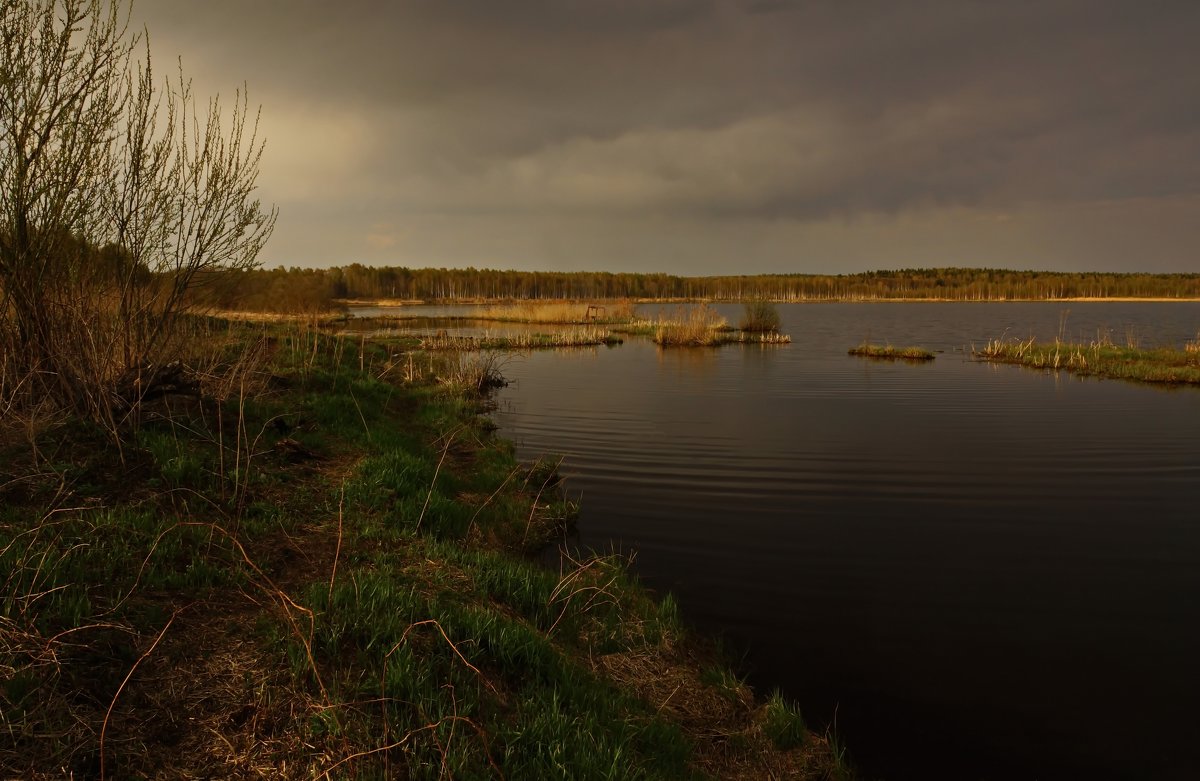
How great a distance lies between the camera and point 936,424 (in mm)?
15672

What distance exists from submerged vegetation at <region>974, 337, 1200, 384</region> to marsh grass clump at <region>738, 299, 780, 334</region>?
52.1 feet

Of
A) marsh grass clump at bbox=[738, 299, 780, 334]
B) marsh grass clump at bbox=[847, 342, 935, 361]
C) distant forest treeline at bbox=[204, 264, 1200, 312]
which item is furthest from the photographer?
distant forest treeline at bbox=[204, 264, 1200, 312]

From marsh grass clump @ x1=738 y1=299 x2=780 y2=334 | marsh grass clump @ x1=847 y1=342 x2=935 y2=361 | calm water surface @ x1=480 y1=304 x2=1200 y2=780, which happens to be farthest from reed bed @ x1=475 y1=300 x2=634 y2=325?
calm water surface @ x1=480 y1=304 x2=1200 y2=780

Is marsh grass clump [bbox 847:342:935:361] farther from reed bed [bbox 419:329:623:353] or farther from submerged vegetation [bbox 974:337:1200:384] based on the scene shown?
reed bed [bbox 419:329:623:353]

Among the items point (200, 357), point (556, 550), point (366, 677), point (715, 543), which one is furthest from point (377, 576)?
point (200, 357)

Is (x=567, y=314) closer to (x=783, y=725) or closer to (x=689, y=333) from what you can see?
(x=689, y=333)

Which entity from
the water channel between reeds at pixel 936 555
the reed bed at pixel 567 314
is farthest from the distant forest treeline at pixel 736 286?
the water channel between reeds at pixel 936 555

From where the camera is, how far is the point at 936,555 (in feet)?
25.6

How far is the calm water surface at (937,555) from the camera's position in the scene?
4.70m

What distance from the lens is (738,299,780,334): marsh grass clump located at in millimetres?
44656

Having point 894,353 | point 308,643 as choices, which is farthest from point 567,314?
point 308,643

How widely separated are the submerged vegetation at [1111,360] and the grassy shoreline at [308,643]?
89.2 ft

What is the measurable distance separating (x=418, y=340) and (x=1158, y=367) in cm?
3533

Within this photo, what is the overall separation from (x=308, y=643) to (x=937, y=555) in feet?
25.2
